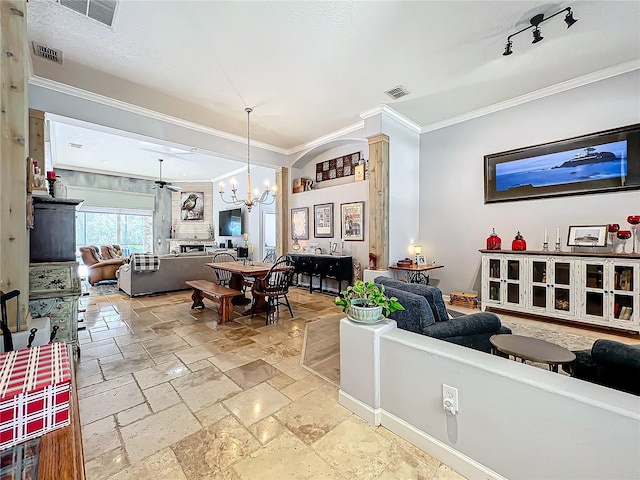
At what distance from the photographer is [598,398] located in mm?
1114

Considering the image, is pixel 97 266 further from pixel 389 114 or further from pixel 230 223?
pixel 389 114

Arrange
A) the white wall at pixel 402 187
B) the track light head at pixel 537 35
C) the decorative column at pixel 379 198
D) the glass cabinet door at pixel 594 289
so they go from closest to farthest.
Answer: the track light head at pixel 537 35, the glass cabinet door at pixel 594 289, the decorative column at pixel 379 198, the white wall at pixel 402 187

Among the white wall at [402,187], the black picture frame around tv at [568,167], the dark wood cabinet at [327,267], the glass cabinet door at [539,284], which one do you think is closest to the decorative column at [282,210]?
the dark wood cabinet at [327,267]

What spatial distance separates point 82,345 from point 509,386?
417 centimetres

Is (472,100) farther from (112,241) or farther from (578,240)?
(112,241)

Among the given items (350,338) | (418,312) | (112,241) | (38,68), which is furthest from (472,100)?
(112,241)

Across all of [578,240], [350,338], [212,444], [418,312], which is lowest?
[212,444]

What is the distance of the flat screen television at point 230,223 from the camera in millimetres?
9203

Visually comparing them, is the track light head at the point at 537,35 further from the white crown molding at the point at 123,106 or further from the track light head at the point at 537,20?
the white crown molding at the point at 123,106

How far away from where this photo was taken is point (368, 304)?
1981mm

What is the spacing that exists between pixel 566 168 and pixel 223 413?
5.15 metres

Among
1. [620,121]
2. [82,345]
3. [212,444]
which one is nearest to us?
[212,444]

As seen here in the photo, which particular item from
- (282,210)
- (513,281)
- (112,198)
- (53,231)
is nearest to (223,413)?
(53,231)

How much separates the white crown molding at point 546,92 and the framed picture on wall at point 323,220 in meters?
2.56
